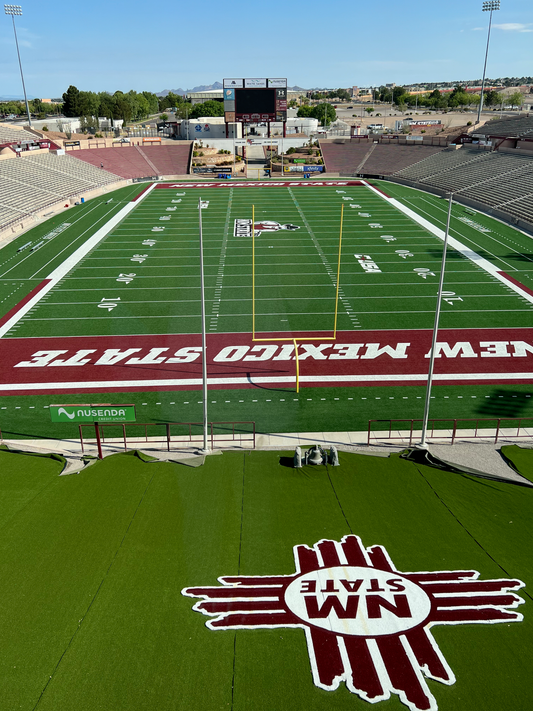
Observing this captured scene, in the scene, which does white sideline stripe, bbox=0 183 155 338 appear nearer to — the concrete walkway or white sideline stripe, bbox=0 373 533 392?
white sideline stripe, bbox=0 373 533 392

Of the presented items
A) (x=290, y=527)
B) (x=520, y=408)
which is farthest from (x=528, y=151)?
(x=290, y=527)

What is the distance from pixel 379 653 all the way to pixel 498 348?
15.2 metres

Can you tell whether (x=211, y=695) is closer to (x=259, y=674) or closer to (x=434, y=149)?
(x=259, y=674)

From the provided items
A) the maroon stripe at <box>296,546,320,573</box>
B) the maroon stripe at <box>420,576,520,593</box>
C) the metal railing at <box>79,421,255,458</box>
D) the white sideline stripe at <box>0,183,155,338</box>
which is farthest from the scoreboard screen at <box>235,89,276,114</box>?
the maroon stripe at <box>420,576,520,593</box>

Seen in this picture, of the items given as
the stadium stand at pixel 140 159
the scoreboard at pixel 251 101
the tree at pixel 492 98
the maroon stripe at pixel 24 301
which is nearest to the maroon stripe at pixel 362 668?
the maroon stripe at pixel 24 301

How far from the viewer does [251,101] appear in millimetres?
70875

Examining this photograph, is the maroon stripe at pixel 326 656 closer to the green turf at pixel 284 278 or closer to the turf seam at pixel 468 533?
the turf seam at pixel 468 533

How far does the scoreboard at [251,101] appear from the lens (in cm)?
7044

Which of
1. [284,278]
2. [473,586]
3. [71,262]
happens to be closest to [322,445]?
[473,586]

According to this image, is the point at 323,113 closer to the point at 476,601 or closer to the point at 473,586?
the point at 473,586

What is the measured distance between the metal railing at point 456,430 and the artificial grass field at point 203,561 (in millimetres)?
1840

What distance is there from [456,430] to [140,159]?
64.1 meters

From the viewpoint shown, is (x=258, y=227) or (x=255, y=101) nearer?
(x=258, y=227)

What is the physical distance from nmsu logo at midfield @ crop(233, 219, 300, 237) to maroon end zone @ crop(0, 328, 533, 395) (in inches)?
706
